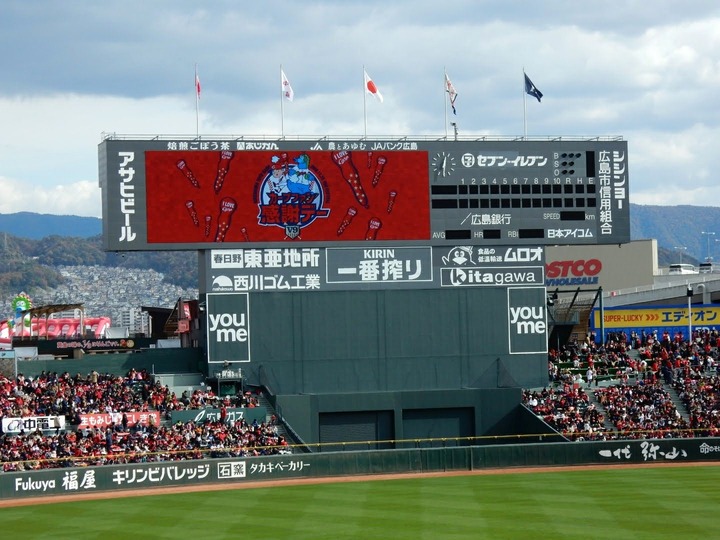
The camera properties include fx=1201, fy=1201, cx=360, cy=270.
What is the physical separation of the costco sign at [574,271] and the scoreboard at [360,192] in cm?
3895

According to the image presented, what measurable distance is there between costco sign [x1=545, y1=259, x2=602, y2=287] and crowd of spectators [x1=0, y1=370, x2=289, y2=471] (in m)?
43.8

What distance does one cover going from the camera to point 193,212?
41438mm

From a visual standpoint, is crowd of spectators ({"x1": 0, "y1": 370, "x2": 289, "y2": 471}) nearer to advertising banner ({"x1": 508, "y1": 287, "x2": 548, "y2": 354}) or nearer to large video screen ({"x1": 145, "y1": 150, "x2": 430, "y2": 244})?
large video screen ({"x1": 145, "y1": 150, "x2": 430, "y2": 244})

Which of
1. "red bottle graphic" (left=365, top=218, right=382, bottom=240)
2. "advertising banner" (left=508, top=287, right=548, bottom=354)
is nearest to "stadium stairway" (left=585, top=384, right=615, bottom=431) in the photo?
"advertising banner" (left=508, top=287, right=548, bottom=354)

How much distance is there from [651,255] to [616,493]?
53959 mm

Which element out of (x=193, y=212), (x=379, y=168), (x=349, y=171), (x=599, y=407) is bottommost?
(x=599, y=407)

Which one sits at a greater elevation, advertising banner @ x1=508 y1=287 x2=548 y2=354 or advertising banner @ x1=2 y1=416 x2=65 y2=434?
advertising banner @ x1=508 y1=287 x2=548 y2=354

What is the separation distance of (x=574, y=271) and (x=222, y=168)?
150 feet

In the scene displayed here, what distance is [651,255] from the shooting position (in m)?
82.7

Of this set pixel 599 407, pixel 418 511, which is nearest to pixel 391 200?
pixel 599 407

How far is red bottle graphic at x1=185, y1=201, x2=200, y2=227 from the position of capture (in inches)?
1629

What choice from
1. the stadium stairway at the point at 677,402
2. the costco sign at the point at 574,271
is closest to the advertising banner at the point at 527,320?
the stadium stairway at the point at 677,402

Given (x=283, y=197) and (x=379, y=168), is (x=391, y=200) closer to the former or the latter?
(x=379, y=168)

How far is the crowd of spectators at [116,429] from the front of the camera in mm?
36000
